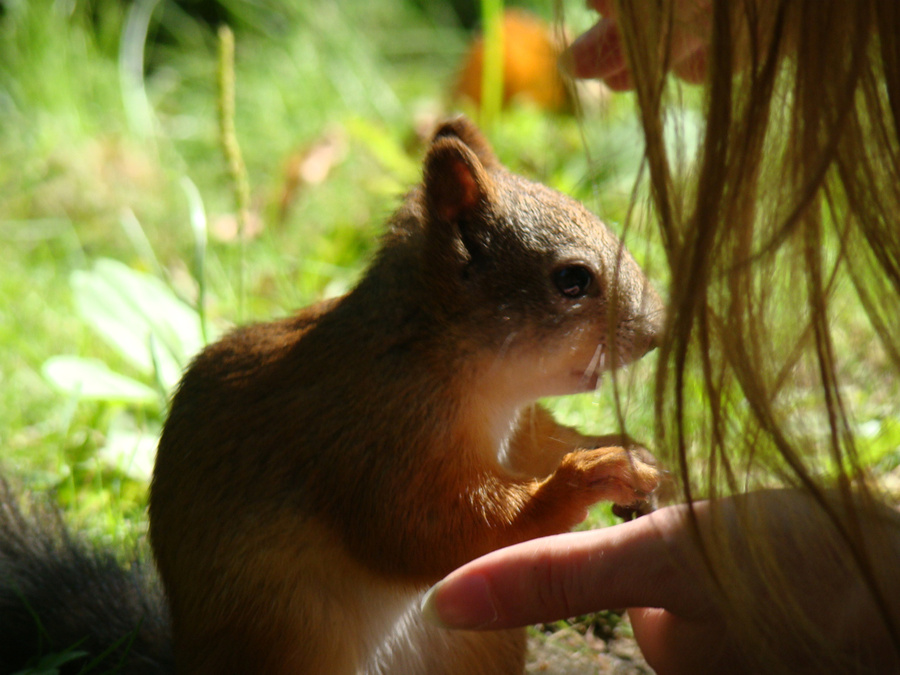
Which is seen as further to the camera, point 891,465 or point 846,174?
point 891,465

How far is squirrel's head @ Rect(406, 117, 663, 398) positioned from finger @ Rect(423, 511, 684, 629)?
0.31m

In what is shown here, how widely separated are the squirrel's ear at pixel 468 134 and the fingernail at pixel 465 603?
719 mm

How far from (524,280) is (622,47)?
0.44m

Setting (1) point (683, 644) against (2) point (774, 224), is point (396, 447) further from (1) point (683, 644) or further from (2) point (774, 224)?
(2) point (774, 224)

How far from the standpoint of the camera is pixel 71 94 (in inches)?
143

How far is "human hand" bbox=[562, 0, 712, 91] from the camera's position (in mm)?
934

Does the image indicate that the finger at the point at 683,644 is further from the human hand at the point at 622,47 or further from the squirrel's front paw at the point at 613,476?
the human hand at the point at 622,47

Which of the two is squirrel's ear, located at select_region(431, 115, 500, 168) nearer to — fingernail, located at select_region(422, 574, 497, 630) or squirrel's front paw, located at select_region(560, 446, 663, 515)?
squirrel's front paw, located at select_region(560, 446, 663, 515)

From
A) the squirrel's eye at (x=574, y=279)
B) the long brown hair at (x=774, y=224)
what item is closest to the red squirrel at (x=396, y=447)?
the squirrel's eye at (x=574, y=279)

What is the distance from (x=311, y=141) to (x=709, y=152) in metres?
2.60

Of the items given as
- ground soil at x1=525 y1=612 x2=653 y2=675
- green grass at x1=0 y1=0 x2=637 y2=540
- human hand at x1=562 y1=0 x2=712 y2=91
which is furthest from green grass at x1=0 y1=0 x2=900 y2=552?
ground soil at x1=525 y1=612 x2=653 y2=675

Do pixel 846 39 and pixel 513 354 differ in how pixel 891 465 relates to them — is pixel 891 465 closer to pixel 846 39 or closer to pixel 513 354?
pixel 513 354

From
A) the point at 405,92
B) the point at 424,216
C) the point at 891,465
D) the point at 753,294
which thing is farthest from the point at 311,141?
the point at 753,294

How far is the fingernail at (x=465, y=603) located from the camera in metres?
1.01
